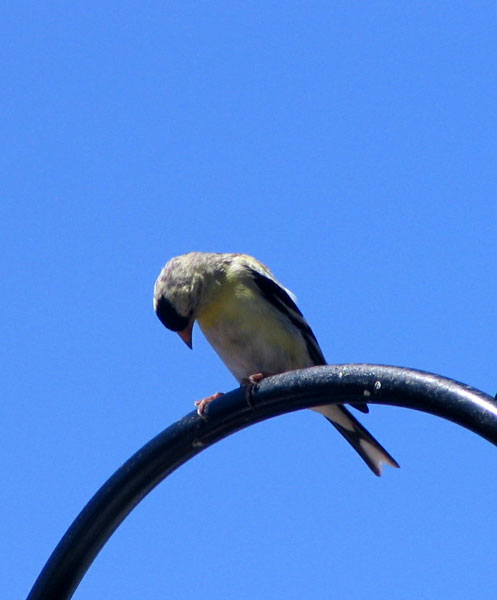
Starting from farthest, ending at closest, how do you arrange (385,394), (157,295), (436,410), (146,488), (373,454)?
(157,295), (373,454), (146,488), (385,394), (436,410)

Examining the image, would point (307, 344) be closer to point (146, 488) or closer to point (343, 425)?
point (343, 425)

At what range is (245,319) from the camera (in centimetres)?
Answer: 730

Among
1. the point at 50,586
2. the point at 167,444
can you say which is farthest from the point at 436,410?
the point at 50,586

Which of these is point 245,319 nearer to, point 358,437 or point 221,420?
point 358,437

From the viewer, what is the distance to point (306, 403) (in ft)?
13.0

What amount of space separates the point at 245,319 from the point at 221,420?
10.3ft

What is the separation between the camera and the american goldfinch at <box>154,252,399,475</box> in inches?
284

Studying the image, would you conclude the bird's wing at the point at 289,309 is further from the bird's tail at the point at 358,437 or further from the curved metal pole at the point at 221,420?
the curved metal pole at the point at 221,420

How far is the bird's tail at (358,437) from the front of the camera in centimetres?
671

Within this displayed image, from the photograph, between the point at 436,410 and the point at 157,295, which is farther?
the point at 157,295

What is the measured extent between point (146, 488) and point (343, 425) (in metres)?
3.27

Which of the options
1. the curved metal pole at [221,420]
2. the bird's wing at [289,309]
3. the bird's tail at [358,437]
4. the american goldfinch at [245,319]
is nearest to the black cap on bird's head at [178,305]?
the american goldfinch at [245,319]

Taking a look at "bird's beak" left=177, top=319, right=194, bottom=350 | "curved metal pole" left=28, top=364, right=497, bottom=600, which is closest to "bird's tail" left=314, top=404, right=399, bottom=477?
"bird's beak" left=177, top=319, right=194, bottom=350

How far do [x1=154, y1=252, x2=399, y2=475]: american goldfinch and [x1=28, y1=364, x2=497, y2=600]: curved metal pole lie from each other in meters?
2.80
